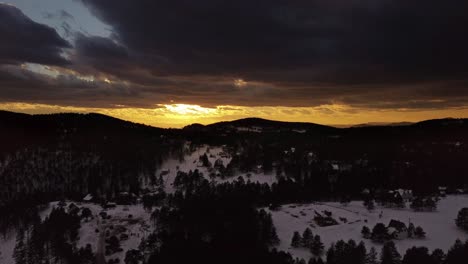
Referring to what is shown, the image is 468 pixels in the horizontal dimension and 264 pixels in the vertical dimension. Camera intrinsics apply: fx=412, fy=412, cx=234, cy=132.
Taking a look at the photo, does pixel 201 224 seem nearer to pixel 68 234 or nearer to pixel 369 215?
pixel 68 234

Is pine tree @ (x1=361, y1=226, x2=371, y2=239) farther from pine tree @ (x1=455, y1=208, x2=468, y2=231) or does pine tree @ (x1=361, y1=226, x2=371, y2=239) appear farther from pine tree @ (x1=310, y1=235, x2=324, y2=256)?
pine tree @ (x1=455, y1=208, x2=468, y2=231)

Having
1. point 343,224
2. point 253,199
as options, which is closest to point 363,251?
point 343,224

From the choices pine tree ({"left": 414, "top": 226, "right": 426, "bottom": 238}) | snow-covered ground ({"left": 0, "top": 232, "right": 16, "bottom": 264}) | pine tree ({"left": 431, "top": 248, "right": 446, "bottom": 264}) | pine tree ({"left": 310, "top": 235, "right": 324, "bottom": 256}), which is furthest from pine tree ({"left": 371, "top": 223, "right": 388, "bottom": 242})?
snow-covered ground ({"left": 0, "top": 232, "right": 16, "bottom": 264})

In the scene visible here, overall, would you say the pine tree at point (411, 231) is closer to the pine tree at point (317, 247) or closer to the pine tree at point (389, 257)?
the pine tree at point (389, 257)

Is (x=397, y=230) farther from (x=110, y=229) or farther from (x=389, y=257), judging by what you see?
(x=110, y=229)

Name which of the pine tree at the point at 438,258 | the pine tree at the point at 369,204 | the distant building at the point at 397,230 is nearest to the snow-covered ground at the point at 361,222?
the pine tree at the point at 369,204

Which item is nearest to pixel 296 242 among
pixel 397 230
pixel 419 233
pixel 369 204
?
pixel 397 230
